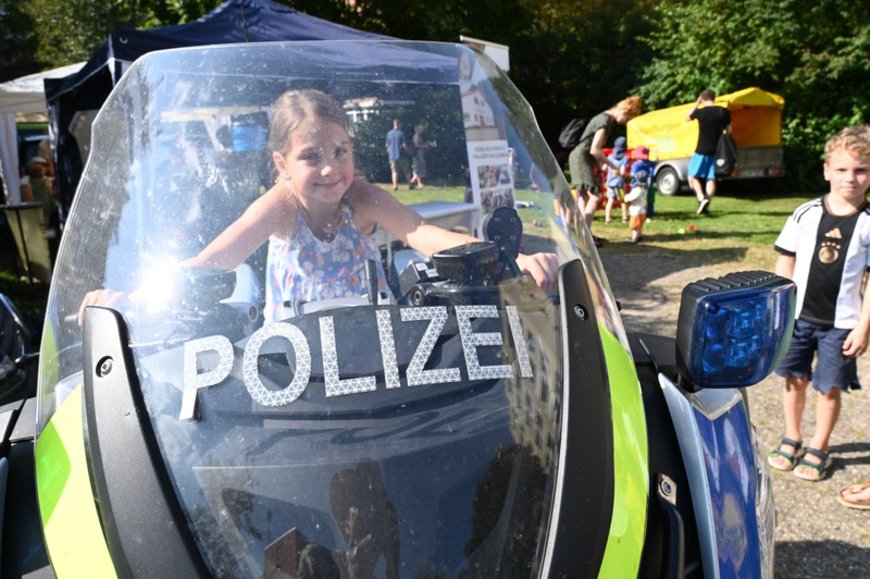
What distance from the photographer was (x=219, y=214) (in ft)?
4.54

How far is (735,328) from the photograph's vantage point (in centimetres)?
133

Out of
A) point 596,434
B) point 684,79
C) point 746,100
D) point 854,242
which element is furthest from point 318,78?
point 684,79

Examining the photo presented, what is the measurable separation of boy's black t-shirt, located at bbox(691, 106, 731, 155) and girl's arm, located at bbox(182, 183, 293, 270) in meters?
12.3

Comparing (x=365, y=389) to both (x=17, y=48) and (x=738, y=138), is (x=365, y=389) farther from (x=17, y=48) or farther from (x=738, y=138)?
(x=17, y=48)

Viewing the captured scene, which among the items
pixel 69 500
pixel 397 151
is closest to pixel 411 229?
pixel 397 151

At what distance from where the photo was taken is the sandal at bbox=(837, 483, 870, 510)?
3.21 metres

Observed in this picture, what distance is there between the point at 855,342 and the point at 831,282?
29 centimetres

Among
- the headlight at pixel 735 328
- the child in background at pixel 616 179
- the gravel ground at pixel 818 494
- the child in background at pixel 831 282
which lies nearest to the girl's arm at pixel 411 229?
the headlight at pixel 735 328

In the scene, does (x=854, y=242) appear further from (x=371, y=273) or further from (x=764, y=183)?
(x=764, y=183)

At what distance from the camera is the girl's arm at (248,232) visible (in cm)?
134

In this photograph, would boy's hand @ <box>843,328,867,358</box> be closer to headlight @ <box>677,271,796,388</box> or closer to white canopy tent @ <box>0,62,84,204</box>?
headlight @ <box>677,271,796,388</box>

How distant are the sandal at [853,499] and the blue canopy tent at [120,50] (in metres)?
5.10

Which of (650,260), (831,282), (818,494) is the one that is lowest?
(818,494)

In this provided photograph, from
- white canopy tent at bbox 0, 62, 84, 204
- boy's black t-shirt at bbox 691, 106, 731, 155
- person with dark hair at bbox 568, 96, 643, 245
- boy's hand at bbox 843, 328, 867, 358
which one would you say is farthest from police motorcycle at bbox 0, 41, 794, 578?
boy's black t-shirt at bbox 691, 106, 731, 155
